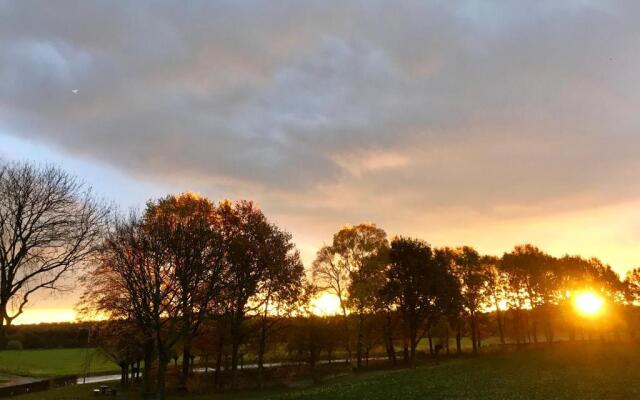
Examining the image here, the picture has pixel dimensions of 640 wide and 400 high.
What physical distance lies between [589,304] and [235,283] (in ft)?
324

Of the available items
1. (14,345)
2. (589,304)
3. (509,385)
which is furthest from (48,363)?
(589,304)

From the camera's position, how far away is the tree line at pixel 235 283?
1195 inches

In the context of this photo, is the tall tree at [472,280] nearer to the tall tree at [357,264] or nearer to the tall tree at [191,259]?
the tall tree at [357,264]

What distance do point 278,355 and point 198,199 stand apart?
40.0 meters

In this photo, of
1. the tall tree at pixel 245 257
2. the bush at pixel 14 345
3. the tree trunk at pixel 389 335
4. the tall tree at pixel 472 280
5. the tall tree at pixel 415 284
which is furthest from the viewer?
the bush at pixel 14 345

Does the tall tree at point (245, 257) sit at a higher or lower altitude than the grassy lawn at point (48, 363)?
higher

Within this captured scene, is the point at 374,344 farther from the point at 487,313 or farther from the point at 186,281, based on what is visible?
the point at 186,281

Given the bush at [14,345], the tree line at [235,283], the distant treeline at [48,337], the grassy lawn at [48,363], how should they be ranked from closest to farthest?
the tree line at [235,283] → the grassy lawn at [48,363] → the bush at [14,345] → the distant treeline at [48,337]

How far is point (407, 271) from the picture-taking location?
65.9 m

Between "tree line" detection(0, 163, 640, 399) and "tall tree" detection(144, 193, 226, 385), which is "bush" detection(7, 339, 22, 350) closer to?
"tree line" detection(0, 163, 640, 399)

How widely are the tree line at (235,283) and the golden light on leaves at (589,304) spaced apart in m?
7.95

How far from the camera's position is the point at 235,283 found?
51.4 metres

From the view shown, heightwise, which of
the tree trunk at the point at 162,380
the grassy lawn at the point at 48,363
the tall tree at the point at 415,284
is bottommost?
the grassy lawn at the point at 48,363

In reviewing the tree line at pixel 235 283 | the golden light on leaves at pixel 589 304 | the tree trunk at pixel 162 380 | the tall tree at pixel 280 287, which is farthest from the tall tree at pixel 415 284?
the golden light on leaves at pixel 589 304
